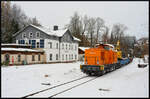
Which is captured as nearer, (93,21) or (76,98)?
(76,98)

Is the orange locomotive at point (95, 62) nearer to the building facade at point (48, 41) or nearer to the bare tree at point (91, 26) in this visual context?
the building facade at point (48, 41)

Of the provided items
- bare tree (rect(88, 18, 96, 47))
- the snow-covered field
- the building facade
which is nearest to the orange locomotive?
the snow-covered field

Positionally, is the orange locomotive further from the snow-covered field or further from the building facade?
the building facade

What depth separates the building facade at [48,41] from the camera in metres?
33.6

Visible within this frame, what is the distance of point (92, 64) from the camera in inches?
664

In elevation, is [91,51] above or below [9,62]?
above

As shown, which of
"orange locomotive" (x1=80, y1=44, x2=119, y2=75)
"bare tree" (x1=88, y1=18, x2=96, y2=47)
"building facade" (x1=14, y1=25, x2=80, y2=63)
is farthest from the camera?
"bare tree" (x1=88, y1=18, x2=96, y2=47)

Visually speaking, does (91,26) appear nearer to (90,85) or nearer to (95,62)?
(95,62)

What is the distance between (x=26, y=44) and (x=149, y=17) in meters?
27.4

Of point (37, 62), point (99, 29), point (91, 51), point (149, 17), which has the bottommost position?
point (37, 62)

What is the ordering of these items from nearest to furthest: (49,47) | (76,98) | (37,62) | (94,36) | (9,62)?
(76,98), (9,62), (37,62), (49,47), (94,36)

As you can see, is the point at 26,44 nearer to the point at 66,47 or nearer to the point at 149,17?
the point at 66,47

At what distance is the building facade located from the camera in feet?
110

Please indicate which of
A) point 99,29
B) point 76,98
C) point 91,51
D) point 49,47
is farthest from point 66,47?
point 76,98
